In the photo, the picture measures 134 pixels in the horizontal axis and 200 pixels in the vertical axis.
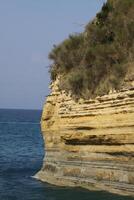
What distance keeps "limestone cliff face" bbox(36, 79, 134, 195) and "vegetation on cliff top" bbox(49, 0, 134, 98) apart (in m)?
0.73

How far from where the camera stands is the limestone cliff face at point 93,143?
842 inches

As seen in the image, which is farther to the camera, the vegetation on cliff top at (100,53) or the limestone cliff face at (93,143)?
the vegetation on cliff top at (100,53)

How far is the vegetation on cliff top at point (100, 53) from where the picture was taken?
23250mm

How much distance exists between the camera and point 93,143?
23391 millimetres

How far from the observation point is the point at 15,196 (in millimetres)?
23984

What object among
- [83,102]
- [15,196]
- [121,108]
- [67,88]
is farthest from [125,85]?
[15,196]

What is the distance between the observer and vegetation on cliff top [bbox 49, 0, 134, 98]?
23.2 m

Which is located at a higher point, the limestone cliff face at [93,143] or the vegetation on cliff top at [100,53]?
the vegetation on cliff top at [100,53]

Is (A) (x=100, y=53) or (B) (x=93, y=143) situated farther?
(A) (x=100, y=53)

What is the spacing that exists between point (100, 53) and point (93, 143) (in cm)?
374

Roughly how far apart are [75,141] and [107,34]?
477cm

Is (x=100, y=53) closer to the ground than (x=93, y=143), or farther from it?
farther from it

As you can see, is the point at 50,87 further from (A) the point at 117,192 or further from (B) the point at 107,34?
(A) the point at 117,192

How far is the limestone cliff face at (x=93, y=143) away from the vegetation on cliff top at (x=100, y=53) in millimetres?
727
